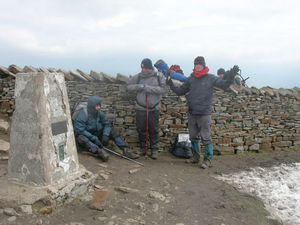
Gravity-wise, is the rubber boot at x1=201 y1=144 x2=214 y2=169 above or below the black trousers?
below

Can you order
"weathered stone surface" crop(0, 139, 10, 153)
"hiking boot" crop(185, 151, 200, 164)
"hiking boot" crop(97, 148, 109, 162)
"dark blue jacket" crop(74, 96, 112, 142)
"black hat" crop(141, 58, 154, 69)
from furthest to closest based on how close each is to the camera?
"hiking boot" crop(185, 151, 200, 164)
"black hat" crop(141, 58, 154, 69)
"dark blue jacket" crop(74, 96, 112, 142)
"hiking boot" crop(97, 148, 109, 162)
"weathered stone surface" crop(0, 139, 10, 153)

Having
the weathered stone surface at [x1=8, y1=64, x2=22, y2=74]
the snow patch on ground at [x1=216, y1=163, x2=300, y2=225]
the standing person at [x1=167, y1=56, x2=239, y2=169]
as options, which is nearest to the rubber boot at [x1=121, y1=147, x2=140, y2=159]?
the standing person at [x1=167, y1=56, x2=239, y2=169]

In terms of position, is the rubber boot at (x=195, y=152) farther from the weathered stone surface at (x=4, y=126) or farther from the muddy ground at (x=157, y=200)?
the weathered stone surface at (x=4, y=126)

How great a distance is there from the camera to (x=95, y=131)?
7.89m

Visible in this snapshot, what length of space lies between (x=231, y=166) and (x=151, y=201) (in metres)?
3.27

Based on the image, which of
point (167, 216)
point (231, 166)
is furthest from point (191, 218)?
point (231, 166)

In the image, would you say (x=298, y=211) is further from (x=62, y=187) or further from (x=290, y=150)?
(x=290, y=150)

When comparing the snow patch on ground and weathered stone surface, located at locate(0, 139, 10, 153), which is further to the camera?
weathered stone surface, located at locate(0, 139, 10, 153)

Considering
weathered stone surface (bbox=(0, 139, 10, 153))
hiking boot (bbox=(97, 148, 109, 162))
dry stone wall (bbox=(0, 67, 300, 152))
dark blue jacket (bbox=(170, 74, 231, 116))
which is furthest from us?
dry stone wall (bbox=(0, 67, 300, 152))

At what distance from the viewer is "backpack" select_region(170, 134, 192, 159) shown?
29.0ft

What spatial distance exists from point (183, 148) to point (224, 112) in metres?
1.60

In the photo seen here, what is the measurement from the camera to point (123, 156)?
8016 millimetres

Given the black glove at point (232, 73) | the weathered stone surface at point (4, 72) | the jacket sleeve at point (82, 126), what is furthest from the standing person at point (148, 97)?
the weathered stone surface at point (4, 72)

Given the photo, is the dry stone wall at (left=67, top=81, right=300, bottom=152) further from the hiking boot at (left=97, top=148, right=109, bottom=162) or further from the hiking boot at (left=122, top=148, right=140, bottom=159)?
the hiking boot at (left=97, top=148, right=109, bottom=162)
